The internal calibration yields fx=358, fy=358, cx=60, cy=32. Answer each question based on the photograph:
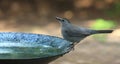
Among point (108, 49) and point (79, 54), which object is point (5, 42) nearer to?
point (79, 54)

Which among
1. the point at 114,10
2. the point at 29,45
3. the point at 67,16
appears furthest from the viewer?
the point at 114,10

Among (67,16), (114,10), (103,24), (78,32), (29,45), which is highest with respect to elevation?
(114,10)

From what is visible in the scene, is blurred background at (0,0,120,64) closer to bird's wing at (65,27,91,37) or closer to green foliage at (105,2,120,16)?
green foliage at (105,2,120,16)

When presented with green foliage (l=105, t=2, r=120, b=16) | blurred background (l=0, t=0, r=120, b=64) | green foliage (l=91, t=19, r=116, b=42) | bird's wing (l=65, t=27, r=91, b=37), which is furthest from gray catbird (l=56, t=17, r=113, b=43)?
green foliage (l=105, t=2, r=120, b=16)

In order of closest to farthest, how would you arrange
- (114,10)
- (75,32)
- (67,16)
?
(75,32), (67,16), (114,10)

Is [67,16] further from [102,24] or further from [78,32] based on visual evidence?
[78,32]

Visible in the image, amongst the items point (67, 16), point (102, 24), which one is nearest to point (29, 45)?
point (102, 24)

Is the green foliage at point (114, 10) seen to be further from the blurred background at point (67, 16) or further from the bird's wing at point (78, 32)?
the bird's wing at point (78, 32)

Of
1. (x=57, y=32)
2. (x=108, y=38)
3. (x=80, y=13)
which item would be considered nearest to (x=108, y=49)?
(x=108, y=38)
